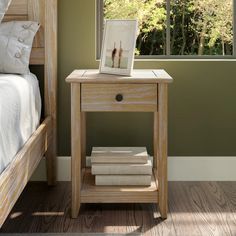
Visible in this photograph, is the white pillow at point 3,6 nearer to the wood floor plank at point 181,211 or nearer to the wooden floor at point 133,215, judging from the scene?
the wooden floor at point 133,215

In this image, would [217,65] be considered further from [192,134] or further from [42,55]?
[42,55]

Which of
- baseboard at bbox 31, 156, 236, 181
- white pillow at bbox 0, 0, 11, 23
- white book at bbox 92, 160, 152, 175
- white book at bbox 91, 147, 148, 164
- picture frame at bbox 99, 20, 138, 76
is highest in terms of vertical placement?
white pillow at bbox 0, 0, 11, 23

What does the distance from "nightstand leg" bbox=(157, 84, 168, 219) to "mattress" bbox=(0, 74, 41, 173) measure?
59 centimetres

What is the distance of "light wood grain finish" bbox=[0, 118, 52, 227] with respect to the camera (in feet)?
5.90

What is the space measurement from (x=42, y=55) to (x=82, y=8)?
14.2 inches

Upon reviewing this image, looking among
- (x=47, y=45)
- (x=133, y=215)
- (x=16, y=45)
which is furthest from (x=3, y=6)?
(x=133, y=215)

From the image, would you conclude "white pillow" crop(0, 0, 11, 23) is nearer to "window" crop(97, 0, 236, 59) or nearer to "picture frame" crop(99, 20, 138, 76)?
"picture frame" crop(99, 20, 138, 76)

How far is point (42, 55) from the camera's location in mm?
2916

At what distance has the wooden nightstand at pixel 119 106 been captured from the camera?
2.46 meters

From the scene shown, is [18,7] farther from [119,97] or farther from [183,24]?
[183,24]

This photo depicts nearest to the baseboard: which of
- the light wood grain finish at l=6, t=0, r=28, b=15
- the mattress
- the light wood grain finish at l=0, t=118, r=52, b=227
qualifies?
the light wood grain finish at l=0, t=118, r=52, b=227

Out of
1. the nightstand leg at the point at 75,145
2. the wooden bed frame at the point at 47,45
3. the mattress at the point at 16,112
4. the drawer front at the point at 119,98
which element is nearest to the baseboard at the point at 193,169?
the wooden bed frame at the point at 47,45

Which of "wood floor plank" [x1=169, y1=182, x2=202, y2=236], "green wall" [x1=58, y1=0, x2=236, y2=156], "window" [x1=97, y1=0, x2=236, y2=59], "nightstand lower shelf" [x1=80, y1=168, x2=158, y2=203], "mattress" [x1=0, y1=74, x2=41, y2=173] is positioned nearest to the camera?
"mattress" [x1=0, y1=74, x2=41, y2=173]

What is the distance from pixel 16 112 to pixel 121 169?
0.66m
